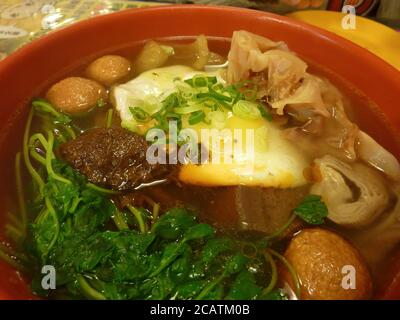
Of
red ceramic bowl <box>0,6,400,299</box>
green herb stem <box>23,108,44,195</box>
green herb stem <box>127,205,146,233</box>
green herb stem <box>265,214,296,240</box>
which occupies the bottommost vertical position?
green herb stem <box>265,214,296,240</box>

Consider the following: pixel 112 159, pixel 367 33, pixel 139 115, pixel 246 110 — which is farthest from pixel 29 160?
pixel 367 33

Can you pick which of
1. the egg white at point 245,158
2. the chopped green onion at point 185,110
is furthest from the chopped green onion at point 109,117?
the chopped green onion at point 185,110

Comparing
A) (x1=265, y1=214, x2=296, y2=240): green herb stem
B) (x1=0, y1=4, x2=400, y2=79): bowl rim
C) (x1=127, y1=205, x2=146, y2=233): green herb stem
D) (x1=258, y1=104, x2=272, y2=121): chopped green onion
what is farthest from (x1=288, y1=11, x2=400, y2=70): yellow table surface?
(x1=127, y1=205, x2=146, y2=233): green herb stem

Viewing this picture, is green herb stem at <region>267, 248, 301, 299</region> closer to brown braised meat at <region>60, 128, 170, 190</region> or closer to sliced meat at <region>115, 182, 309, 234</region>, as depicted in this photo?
sliced meat at <region>115, 182, 309, 234</region>

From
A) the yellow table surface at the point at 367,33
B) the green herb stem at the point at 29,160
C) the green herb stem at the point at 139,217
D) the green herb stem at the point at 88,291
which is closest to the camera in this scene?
the green herb stem at the point at 88,291

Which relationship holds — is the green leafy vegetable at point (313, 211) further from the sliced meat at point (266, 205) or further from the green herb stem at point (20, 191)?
the green herb stem at point (20, 191)

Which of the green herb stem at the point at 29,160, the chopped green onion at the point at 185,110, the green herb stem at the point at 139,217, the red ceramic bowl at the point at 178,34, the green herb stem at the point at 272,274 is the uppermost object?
the red ceramic bowl at the point at 178,34
